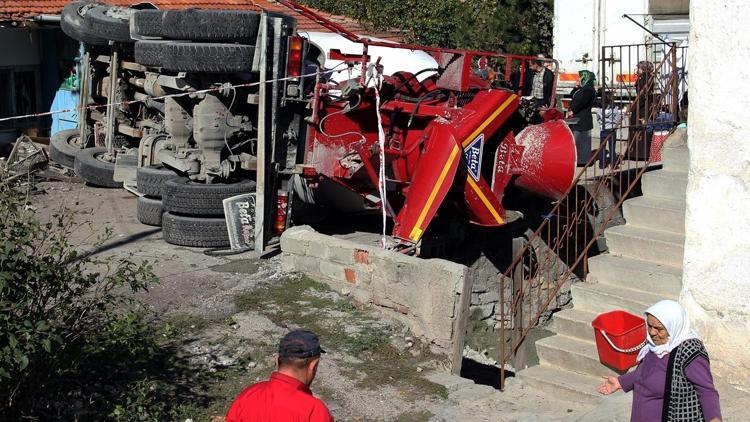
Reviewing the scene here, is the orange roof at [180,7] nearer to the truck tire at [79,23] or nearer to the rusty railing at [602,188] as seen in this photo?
the truck tire at [79,23]

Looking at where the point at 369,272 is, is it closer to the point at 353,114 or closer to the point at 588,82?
the point at 353,114

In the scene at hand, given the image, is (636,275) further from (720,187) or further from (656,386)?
(656,386)

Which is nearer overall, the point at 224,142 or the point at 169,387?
the point at 169,387

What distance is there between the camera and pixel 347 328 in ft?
30.1

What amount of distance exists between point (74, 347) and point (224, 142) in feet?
18.1

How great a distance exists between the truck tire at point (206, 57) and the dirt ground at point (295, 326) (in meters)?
1.99

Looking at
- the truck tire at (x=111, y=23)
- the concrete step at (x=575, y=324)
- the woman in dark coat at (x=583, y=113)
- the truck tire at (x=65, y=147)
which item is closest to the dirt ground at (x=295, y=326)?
the concrete step at (x=575, y=324)

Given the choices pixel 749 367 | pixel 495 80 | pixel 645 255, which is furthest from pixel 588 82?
pixel 749 367

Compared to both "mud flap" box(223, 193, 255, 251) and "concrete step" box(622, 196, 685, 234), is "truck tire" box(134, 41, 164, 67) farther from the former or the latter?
"concrete step" box(622, 196, 685, 234)

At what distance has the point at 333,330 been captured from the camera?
9.12 metres

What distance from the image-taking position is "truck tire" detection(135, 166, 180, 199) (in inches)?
500

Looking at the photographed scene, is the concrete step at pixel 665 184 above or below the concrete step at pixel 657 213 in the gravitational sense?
above

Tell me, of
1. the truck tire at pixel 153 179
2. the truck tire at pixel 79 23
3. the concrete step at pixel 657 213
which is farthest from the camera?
the truck tire at pixel 79 23

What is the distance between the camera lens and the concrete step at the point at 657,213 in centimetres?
912
